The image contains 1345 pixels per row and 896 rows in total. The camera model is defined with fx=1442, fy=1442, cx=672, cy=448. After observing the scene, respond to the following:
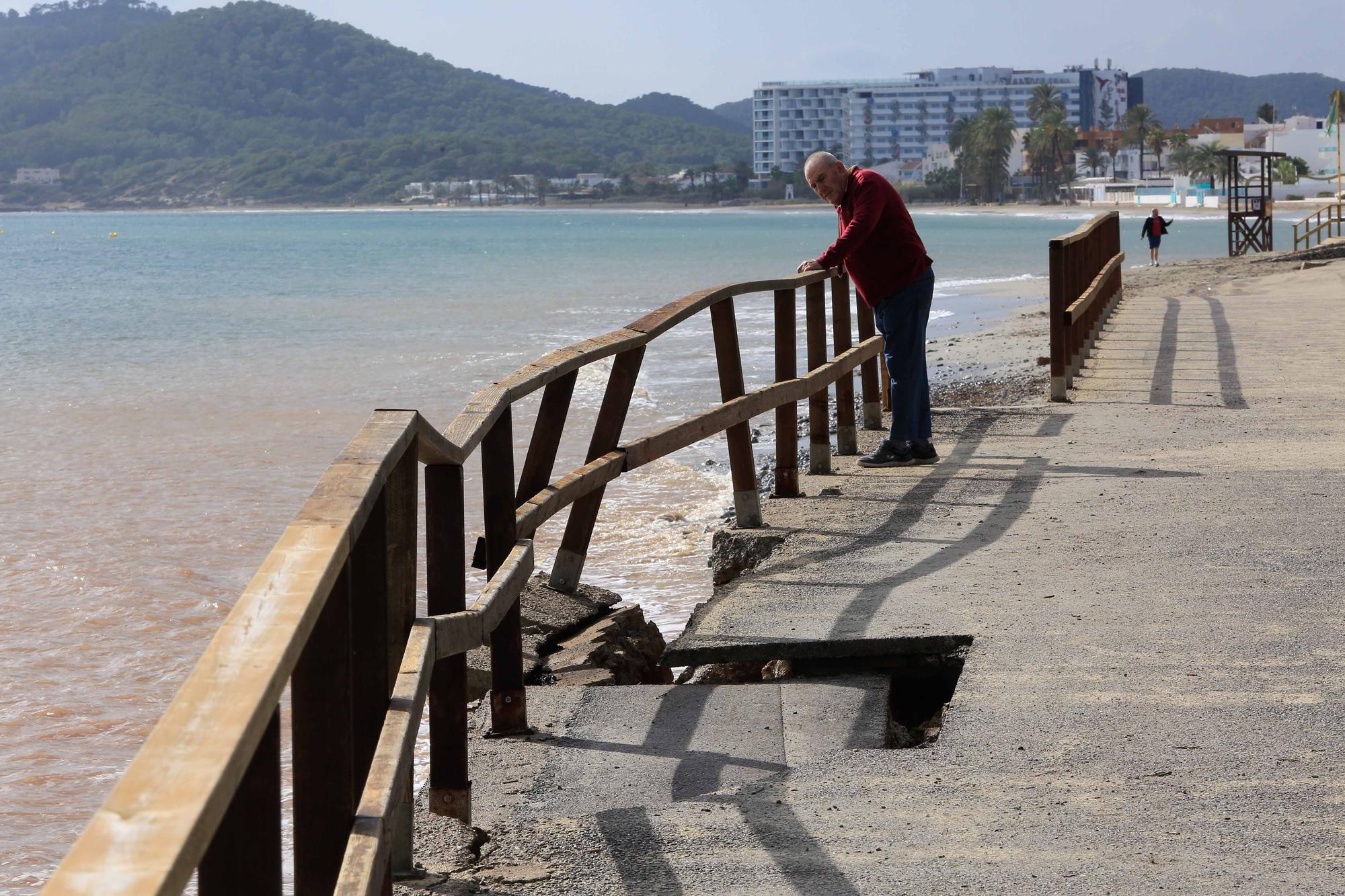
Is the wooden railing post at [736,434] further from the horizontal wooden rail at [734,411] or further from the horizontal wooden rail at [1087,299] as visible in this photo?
the horizontal wooden rail at [1087,299]

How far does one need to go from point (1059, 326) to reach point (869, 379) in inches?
71.9

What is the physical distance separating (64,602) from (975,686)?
6.13 metres

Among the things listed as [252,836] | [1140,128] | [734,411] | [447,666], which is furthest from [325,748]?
[1140,128]

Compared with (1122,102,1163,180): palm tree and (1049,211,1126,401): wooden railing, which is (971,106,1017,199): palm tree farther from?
(1049,211,1126,401): wooden railing

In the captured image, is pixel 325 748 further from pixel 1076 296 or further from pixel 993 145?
pixel 993 145

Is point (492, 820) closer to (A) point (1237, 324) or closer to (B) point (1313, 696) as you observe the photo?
(B) point (1313, 696)

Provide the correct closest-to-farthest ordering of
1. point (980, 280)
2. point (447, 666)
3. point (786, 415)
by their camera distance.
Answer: point (447, 666) < point (786, 415) < point (980, 280)

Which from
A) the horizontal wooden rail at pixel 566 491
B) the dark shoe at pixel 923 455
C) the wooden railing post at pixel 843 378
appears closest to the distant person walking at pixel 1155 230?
the wooden railing post at pixel 843 378

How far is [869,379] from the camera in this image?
914 centimetres

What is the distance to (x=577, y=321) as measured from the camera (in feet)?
105

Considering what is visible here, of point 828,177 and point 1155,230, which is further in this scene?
point 1155,230

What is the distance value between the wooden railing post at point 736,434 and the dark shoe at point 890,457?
146 cm

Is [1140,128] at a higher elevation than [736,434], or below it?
higher

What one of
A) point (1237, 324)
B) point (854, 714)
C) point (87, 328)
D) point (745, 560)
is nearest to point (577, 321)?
point (87, 328)
